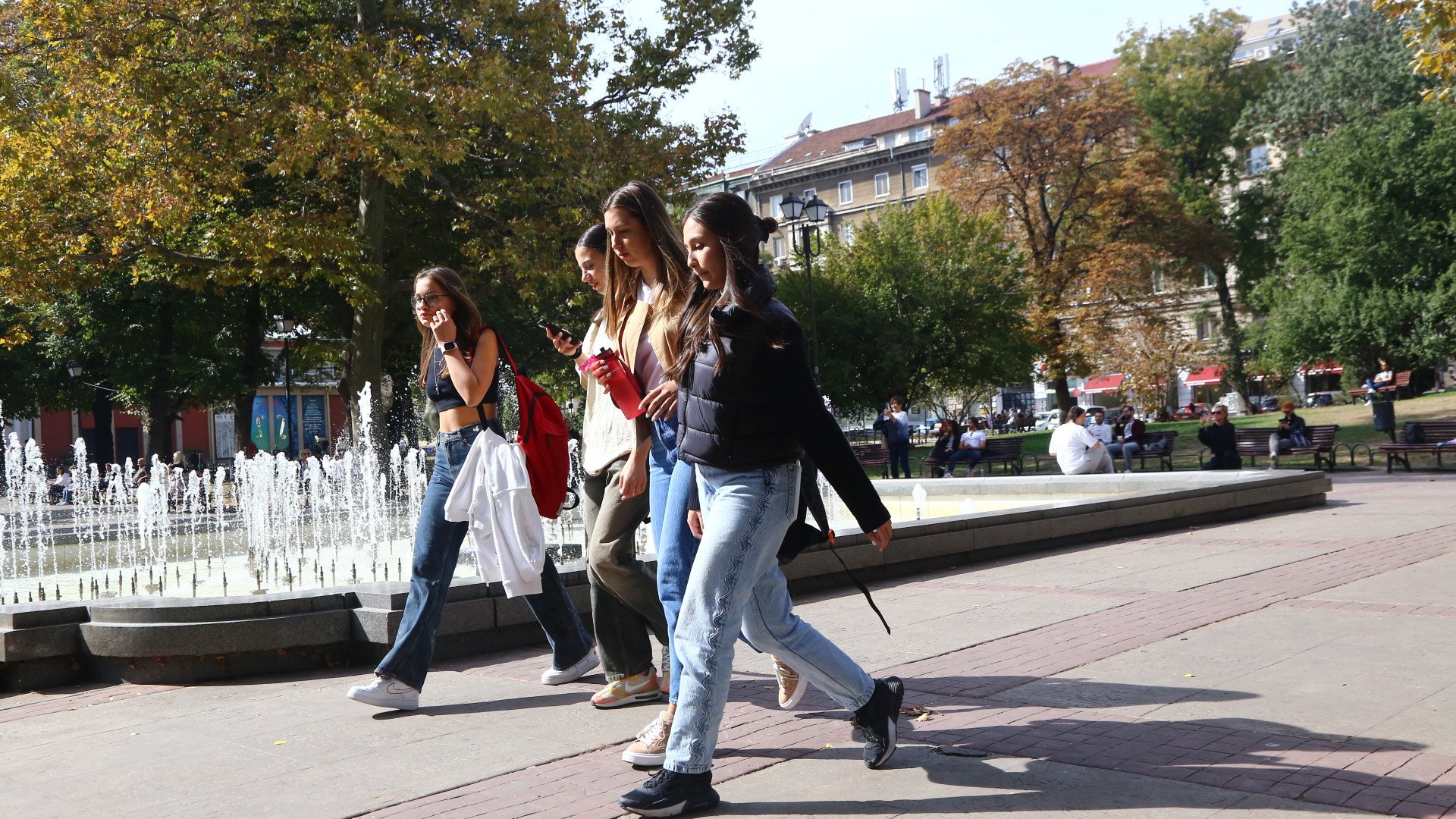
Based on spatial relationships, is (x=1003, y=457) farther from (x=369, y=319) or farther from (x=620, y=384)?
(x=620, y=384)

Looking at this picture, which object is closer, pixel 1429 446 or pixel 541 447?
pixel 541 447

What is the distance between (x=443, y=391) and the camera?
540 cm

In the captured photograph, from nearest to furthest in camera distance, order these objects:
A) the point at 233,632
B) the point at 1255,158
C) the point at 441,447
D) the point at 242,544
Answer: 1. the point at 441,447
2. the point at 233,632
3. the point at 242,544
4. the point at 1255,158

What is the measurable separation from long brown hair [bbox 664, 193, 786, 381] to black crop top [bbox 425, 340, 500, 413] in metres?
1.68

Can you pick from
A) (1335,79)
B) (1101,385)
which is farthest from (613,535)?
(1101,385)

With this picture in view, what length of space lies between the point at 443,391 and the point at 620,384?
1178 mm

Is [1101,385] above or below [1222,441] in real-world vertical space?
above

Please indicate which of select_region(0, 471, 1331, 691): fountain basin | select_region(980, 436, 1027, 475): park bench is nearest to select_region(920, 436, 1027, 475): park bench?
select_region(980, 436, 1027, 475): park bench

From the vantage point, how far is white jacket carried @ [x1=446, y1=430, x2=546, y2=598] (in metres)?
5.21

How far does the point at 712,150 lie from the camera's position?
22000 mm

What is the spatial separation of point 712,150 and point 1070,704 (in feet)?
58.9

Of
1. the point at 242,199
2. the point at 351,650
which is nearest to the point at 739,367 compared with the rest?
the point at 351,650

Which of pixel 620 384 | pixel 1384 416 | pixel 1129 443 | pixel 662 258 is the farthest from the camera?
pixel 1384 416

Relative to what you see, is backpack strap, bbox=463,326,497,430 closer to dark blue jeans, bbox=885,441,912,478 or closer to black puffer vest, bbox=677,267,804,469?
black puffer vest, bbox=677,267,804,469
